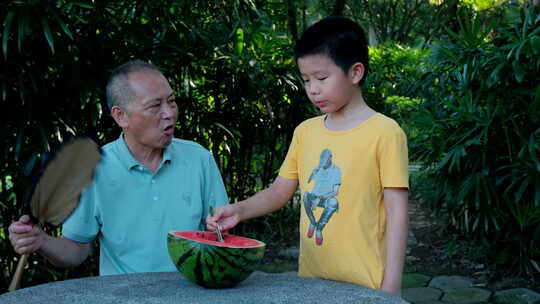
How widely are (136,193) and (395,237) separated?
0.91m

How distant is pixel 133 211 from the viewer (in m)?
2.16

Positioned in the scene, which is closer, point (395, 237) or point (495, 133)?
point (395, 237)

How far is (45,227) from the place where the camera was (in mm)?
3426

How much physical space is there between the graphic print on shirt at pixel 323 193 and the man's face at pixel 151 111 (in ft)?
1.79

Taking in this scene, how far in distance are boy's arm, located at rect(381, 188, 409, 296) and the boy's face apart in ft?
1.05

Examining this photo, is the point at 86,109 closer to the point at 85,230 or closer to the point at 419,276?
the point at 85,230

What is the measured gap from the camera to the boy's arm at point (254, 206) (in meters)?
1.87

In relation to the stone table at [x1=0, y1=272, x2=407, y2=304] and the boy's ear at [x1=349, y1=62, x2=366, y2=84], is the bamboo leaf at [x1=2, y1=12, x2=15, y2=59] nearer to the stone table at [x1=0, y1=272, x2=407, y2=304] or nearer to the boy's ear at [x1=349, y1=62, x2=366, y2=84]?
the stone table at [x1=0, y1=272, x2=407, y2=304]

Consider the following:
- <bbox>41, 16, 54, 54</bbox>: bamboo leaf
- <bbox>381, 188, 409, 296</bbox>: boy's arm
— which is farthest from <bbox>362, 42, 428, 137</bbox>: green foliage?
<bbox>381, 188, 409, 296</bbox>: boy's arm

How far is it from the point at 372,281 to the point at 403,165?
37 centimetres

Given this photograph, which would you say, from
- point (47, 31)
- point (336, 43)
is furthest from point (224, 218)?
point (47, 31)

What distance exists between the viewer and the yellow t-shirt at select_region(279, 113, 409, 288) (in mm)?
1886

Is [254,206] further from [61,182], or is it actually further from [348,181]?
[61,182]

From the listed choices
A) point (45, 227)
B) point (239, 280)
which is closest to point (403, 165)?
point (239, 280)
